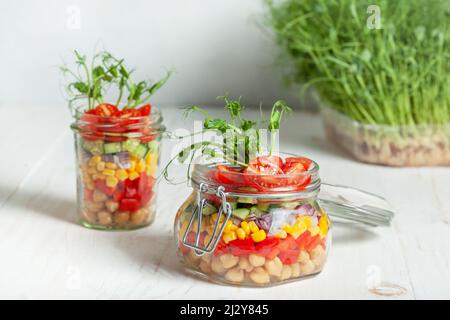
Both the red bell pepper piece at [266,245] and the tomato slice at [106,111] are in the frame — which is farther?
the tomato slice at [106,111]

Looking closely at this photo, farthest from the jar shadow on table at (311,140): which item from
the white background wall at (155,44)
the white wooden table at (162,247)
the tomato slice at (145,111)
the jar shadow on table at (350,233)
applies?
the tomato slice at (145,111)

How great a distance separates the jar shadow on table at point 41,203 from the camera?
54.2 inches

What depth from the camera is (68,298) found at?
3.38 feet

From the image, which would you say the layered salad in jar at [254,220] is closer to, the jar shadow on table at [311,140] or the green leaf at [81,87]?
the green leaf at [81,87]

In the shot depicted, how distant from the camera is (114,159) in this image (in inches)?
49.6

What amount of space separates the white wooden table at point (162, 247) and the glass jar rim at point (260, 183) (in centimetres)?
12

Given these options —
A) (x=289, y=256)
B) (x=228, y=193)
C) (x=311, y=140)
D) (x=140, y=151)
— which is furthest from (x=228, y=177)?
(x=311, y=140)

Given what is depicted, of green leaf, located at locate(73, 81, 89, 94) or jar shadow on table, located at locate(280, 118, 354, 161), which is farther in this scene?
jar shadow on table, located at locate(280, 118, 354, 161)

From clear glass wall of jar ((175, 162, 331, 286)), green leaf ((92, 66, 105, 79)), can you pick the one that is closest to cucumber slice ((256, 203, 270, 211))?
clear glass wall of jar ((175, 162, 331, 286))

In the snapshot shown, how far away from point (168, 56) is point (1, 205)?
0.88 metres

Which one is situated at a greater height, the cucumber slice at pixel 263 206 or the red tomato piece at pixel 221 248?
the cucumber slice at pixel 263 206

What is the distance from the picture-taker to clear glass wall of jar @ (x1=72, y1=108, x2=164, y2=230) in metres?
1.26

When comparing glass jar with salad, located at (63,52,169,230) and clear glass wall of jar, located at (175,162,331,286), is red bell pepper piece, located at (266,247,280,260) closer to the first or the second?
clear glass wall of jar, located at (175,162,331,286)

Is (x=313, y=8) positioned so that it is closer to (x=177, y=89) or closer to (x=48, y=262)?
(x=177, y=89)
